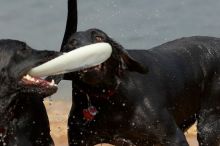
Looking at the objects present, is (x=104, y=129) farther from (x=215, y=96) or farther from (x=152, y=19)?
(x=152, y=19)

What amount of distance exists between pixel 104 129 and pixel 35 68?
1.03 meters

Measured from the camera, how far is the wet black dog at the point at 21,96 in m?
7.06

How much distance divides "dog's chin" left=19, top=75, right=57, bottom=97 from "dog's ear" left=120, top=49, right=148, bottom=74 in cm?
77

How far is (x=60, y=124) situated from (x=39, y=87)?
5060mm

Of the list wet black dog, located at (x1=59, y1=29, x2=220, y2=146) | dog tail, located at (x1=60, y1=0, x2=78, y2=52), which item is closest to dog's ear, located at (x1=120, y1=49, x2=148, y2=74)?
wet black dog, located at (x1=59, y1=29, x2=220, y2=146)

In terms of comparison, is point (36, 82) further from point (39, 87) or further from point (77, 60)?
point (77, 60)

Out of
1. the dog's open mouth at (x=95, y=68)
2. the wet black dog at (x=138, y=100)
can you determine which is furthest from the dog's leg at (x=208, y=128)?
the dog's open mouth at (x=95, y=68)

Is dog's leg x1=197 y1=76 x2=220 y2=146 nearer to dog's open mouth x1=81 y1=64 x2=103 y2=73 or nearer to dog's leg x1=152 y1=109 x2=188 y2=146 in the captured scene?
dog's leg x1=152 y1=109 x2=188 y2=146

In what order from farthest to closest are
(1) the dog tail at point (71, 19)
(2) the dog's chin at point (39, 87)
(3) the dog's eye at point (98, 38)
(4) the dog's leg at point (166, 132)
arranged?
1. (1) the dog tail at point (71, 19)
2. (4) the dog's leg at point (166, 132)
3. (3) the dog's eye at point (98, 38)
4. (2) the dog's chin at point (39, 87)

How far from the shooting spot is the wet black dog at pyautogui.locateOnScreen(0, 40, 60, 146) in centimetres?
706

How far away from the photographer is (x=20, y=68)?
7141 millimetres

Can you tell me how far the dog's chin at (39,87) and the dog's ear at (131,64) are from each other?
30.2 inches

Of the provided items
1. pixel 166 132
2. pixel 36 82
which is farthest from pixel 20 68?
pixel 166 132

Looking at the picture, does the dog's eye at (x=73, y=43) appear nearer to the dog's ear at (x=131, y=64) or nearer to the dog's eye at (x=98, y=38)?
the dog's eye at (x=98, y=38)
